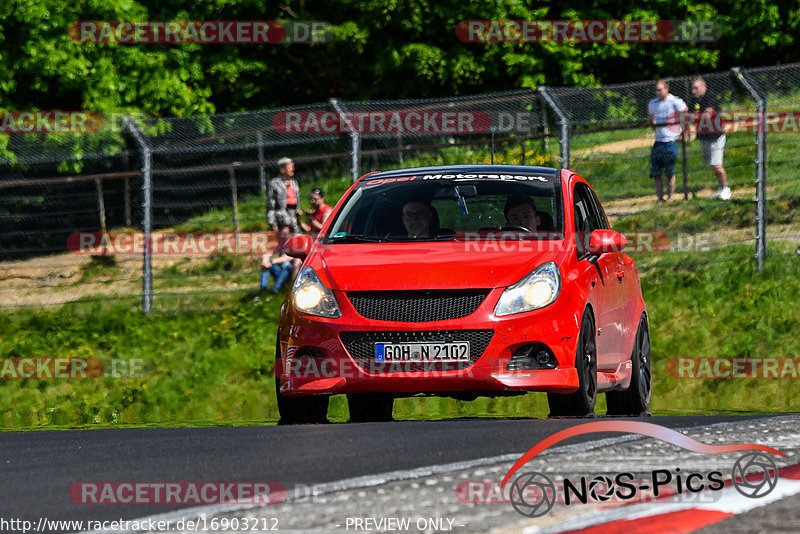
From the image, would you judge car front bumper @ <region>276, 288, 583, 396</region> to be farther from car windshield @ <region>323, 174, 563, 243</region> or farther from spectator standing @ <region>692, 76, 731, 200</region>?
spectator standing @ <region>692, 76, 731, 200</region>

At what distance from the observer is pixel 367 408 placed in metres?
10.6

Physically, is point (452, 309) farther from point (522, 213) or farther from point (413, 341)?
point (522, 213)

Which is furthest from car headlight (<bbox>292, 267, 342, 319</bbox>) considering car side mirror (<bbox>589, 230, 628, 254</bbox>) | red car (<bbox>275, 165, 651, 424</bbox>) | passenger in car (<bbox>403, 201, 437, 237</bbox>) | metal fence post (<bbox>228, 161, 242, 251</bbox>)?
metal fence post (<bbox>228, 161, 242, 251</bbox>)

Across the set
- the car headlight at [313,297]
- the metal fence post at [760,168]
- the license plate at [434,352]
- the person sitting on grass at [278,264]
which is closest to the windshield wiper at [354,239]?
the car headlight at [313,297]

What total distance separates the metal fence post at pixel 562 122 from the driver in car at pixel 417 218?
7480 mm

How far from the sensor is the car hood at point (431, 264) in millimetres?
8977

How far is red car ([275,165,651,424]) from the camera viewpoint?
29.2 ft

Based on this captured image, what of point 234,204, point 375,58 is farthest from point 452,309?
point 375,58

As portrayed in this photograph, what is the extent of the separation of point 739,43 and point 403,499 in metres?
29.8

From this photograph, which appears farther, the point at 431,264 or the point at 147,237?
the point at 147,237

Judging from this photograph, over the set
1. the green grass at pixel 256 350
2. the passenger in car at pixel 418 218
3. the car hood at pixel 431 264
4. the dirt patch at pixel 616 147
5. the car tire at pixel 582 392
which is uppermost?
the dirt patch at pixel 616 147

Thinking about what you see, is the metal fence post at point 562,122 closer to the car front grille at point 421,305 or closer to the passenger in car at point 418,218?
the passenger in car at point 418,218

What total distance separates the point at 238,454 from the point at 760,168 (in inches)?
460

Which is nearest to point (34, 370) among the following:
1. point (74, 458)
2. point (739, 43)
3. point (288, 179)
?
point (288, 179)
